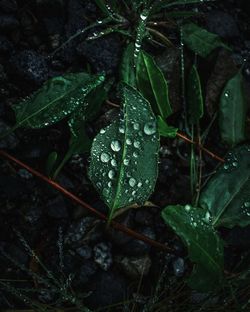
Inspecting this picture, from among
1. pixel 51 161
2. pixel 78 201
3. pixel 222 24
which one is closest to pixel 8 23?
pixel 51 161

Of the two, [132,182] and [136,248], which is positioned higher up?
[132,182]

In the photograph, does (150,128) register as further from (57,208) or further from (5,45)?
(5,45)

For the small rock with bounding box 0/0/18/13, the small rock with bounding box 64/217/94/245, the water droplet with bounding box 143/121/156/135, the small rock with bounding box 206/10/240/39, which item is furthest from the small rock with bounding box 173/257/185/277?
the small rock with bounding box 0/0/18/13

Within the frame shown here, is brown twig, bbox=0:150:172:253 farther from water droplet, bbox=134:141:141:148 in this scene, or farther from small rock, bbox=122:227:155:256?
water droplet, bbox=134:141:141:148

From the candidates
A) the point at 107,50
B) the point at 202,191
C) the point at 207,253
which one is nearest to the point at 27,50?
the point at 107,50

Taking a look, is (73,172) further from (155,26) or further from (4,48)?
(155,26)

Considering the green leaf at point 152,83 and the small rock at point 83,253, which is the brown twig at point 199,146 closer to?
the green leaf at point 152,83

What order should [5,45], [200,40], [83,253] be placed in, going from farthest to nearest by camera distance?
[200,40]
[5,45]
[83,253]
